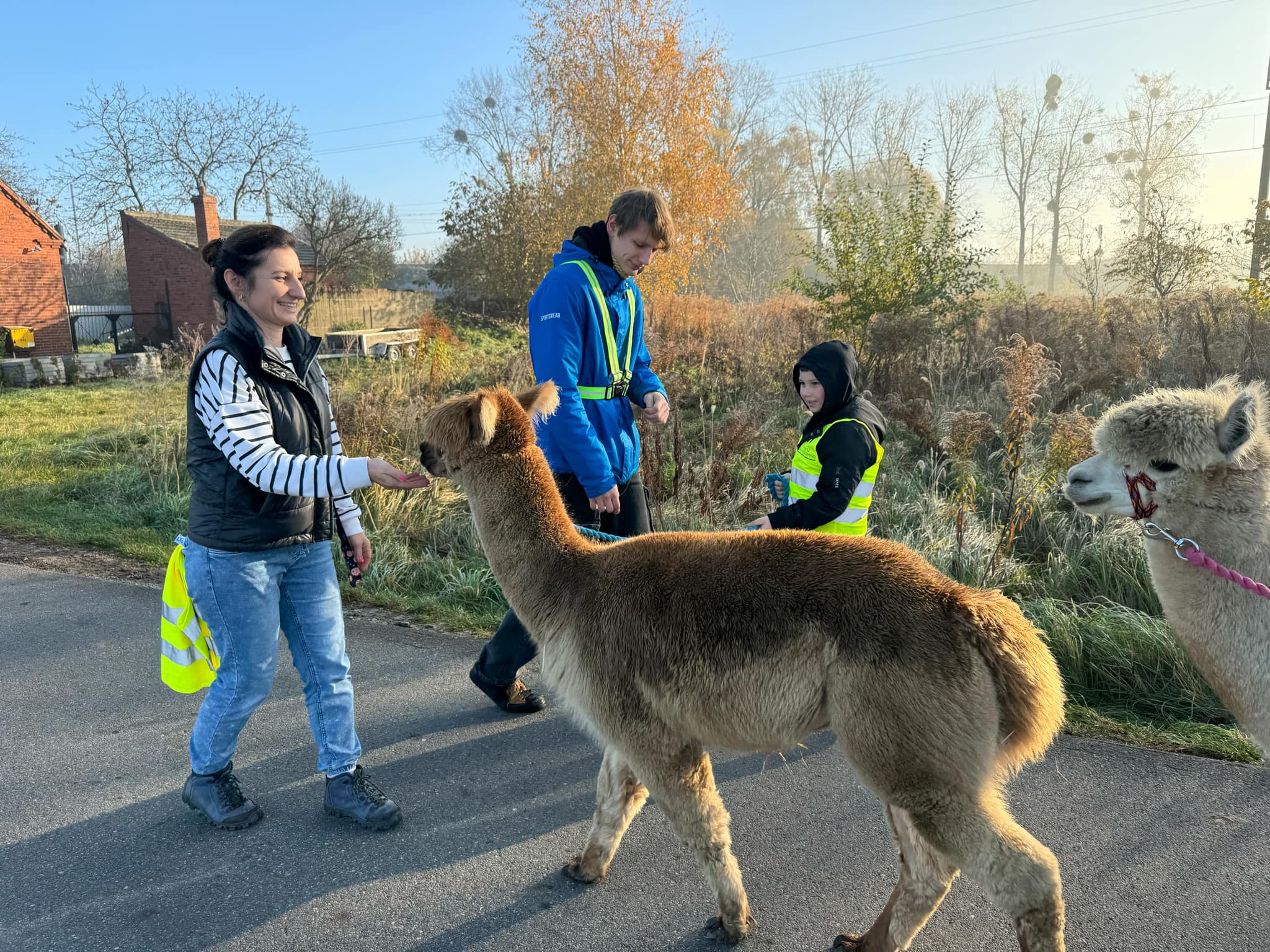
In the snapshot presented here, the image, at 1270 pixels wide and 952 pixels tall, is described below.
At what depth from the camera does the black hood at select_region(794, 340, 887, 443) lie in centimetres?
364

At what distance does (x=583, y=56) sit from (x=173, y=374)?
1098 centimetres

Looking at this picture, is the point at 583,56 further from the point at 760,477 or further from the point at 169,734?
the point at 169,734

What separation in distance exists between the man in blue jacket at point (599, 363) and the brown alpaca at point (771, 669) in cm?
64

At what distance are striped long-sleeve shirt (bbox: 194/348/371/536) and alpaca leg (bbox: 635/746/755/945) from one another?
1.48 metres

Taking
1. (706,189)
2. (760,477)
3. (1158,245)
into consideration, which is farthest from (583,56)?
(760,477)

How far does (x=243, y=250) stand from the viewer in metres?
3.02

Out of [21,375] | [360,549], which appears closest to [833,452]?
[360,549]

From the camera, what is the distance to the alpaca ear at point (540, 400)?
3072 mm

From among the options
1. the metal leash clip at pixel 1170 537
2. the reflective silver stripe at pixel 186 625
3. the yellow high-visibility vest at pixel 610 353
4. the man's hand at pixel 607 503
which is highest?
the yellow high-visibility vest at pixel 610 353

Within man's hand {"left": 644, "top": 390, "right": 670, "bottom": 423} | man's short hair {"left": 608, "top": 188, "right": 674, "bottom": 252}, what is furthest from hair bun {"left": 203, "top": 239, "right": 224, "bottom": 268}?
man's hand {"left": 644, "top": 390, "right": 670, "bottom": 423}

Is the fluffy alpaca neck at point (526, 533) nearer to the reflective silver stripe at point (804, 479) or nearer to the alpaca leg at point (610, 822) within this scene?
the alpaca leg at point (610, 822)

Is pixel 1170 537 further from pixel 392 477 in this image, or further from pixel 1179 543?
pixel 392 477

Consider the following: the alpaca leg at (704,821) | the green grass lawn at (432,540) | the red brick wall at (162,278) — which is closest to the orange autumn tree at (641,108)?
the green grass lawn at (432,540)

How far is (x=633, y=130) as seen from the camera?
17.1 metres
